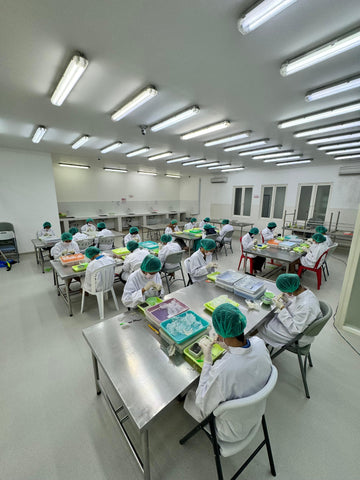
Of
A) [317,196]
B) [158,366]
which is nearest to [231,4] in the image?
[158,366]

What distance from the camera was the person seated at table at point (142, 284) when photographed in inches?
79.4

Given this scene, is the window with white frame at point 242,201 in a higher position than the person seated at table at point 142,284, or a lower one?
higher

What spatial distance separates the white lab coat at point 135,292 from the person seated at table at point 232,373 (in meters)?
1.00

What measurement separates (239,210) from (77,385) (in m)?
10.2

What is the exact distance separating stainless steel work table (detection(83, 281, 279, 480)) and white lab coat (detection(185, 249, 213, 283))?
1041 mm

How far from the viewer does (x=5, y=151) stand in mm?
5727

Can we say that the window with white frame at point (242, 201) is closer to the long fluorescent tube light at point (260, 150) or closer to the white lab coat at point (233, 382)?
the long fluorescent tube light at point (260, 150)

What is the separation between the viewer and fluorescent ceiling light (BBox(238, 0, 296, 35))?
1.34 metres

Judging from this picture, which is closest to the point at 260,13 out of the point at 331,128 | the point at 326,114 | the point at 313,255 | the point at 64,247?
the point at 326,114


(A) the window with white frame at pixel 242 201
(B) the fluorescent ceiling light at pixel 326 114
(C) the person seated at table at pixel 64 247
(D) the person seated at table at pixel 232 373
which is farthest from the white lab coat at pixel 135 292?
(A) the window with white frame at pixel 242 201

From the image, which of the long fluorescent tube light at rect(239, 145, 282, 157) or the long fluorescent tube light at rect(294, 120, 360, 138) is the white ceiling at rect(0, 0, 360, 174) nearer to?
the long fluorescent tube light at rect(294, 120, 360, 138)

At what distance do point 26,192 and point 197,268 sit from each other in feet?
21.3

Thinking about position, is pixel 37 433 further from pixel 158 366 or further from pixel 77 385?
pixel 158 366

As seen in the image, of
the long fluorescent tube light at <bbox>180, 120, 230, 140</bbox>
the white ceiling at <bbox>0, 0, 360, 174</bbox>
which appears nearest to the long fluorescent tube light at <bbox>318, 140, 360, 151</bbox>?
the white ceiling at <bbox>0, 0, 360, 174</bbox>
